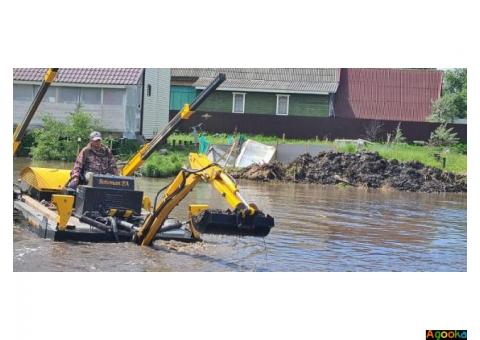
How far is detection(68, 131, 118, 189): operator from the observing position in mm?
13672

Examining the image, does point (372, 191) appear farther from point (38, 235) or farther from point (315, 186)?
point (38, 235)

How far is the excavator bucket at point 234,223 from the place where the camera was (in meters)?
11.3

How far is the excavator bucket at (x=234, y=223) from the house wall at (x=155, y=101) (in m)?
16.0

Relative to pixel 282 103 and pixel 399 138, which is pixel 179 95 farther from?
pixel 399 138

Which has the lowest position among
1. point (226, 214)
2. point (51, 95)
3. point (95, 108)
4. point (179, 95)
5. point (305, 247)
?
point (305, 247)

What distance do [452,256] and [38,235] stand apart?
5973 mm

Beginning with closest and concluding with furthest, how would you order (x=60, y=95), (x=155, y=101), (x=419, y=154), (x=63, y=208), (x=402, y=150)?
1. (x=63, y=208)
2. (x=60, y=95)
3. (x=419, y=154)
4. (x=402, y=150)
5. (x=155, y=101)

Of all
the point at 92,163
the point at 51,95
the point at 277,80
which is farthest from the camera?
the point at 277,80

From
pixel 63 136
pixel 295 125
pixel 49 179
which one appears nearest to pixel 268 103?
pixel 295 125

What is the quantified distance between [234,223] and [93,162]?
10.6 feet

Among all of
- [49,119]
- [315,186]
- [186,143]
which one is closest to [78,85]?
[49,119]

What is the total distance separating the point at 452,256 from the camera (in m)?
13.7

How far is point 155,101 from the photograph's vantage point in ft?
102

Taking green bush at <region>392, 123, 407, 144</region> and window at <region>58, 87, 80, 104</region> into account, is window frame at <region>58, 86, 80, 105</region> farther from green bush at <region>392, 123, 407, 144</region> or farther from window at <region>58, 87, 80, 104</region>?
green bush at <region>392, 123, 407, 144</region>
